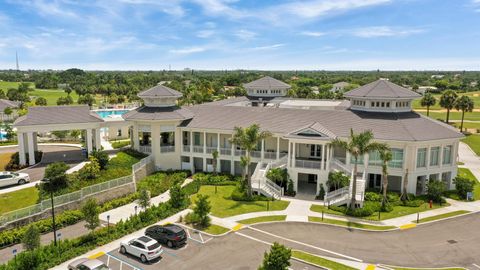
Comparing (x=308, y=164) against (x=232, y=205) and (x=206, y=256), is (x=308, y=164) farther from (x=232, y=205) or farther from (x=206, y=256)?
(x=206, y=256)

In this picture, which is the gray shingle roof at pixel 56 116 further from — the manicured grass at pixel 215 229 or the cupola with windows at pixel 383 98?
the cupola with windows at pixel 383 98

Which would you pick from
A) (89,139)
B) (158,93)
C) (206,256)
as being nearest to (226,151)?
(158,93)

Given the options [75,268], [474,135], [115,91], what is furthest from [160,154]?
[115,91]

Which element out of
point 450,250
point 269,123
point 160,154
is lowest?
point 450,250

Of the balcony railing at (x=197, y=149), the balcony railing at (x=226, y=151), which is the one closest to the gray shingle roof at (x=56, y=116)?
the balcony railing at (x=197, y=149)

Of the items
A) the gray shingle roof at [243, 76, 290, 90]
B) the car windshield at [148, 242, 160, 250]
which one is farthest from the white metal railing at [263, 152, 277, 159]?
the gray shingle roof at [243, 76, 290, 90]

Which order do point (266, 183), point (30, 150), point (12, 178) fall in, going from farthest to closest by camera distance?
point (30, 150) < point (266, 183) < point (12, 178)

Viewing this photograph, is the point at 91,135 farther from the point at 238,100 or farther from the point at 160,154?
the point at 238,100
